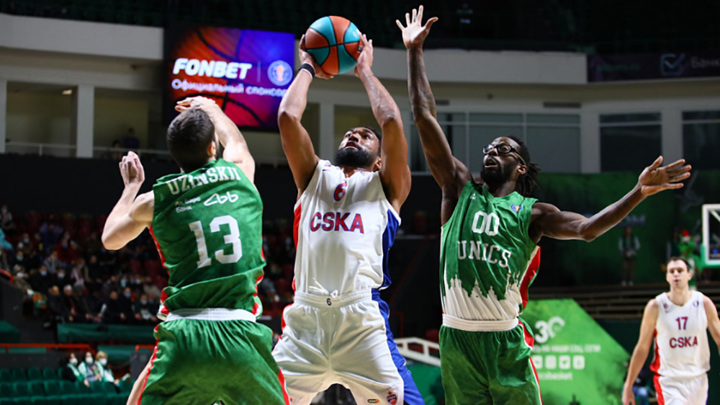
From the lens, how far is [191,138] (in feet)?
14.3

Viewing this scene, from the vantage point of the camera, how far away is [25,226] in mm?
19719

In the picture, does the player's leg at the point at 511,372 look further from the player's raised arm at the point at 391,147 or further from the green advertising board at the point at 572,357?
the green advertising board at the point at 572,357

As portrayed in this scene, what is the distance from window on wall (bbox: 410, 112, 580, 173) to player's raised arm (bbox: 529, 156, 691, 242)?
20.4 m

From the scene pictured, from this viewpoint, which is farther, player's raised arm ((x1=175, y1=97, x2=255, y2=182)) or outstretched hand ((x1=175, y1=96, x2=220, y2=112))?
outstretched hand ((x1=175, y1=96, x2=220, y2=112))

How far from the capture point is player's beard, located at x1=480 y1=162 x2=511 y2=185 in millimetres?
5656

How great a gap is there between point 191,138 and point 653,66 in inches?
902

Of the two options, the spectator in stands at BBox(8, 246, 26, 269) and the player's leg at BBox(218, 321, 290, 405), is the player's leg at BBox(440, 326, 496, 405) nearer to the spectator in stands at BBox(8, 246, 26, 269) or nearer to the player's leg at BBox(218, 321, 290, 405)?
the player's leg at BBox(218, 321, 290, 405)

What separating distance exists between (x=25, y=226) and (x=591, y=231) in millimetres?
17180

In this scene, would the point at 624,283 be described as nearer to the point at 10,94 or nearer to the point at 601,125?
the point at 601,125

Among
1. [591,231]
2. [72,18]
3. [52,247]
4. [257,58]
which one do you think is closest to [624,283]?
[257,58]

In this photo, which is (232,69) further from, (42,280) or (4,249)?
(42,280)

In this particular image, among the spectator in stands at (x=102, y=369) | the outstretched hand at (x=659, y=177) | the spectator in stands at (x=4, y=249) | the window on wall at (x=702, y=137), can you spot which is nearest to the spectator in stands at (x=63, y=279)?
the spectator in stands at (x=4, y=249)

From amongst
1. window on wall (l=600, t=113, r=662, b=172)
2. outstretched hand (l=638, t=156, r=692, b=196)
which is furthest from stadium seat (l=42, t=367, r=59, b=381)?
window on wall (l=600, t=113, r=662, b=172)

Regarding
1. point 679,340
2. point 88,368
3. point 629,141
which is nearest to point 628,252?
point 629,141
